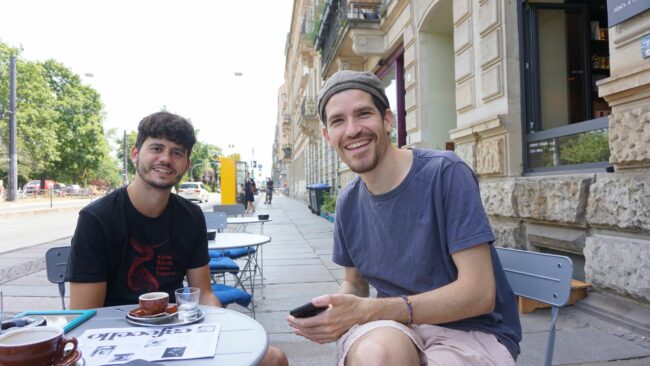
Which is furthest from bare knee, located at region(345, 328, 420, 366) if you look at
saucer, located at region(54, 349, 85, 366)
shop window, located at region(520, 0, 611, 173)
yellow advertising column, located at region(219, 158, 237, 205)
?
yellow advertising column, located at region(219, 158, 237, 205)

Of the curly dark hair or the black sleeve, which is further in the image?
the curly dark hair

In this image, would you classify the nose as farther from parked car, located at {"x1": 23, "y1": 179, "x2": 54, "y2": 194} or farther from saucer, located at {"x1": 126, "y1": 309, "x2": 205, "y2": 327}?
parked car, located at {"x1": 23, "y1": 179, "x2": 54, "y2": 194}

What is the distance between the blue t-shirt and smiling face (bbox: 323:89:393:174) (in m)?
0.15

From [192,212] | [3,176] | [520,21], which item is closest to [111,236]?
[192,212]

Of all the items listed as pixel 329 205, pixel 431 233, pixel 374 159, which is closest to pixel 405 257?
pixel 431 233

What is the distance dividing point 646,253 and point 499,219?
2.18 meters

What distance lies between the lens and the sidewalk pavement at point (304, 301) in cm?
319

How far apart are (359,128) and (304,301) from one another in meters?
3.66

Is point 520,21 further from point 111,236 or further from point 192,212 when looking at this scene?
point 111,236

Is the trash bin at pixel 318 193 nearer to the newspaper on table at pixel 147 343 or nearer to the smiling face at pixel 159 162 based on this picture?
the smiling face at pixel 159 162

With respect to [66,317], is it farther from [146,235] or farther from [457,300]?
[457,300]

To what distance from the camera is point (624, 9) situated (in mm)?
3631

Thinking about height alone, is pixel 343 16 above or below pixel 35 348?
above

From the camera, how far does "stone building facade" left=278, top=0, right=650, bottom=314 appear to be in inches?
139
